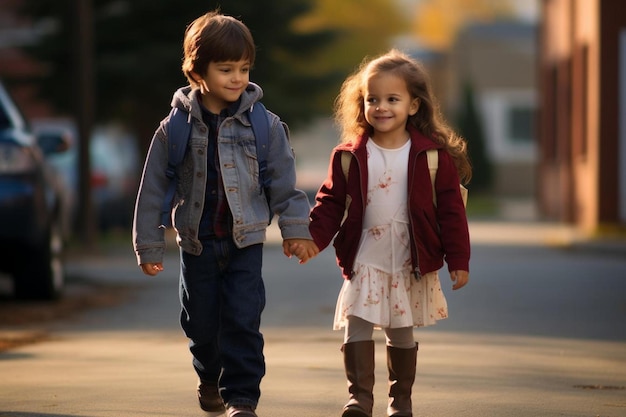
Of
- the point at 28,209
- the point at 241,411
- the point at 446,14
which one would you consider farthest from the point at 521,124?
the point at 446,14

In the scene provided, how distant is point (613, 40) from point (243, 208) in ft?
51.8

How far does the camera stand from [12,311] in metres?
11.4

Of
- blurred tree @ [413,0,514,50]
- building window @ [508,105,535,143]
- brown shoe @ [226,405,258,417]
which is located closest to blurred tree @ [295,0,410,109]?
blurred tree @ [413,0,514,50]

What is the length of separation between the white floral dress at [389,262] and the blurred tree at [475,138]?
34702 mm

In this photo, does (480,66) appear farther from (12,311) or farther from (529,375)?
(529,375)

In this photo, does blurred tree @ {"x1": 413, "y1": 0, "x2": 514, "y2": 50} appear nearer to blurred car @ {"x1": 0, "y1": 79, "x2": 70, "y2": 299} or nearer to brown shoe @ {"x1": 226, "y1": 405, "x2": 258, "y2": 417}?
blurred car @ {"x1": 0, "y1": 79, "x2": 70, "y2": 299}

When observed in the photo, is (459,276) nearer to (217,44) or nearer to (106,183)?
(217,44)

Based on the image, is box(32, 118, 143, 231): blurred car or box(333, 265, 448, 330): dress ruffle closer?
box(333, 265, 448, 330): dress ruffle

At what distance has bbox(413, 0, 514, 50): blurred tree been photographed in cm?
10088

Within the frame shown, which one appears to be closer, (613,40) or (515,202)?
(613,40)

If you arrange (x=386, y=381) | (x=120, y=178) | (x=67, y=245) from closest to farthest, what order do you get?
(x=386, y=381) < (x=67, y=245) < (x=120, y=178)

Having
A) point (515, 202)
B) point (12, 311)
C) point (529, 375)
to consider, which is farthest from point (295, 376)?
point (515, 202)

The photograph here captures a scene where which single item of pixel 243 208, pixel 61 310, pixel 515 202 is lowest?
pixel 515 202

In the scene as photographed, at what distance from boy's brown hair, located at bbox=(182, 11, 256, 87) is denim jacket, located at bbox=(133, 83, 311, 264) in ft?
0.50
